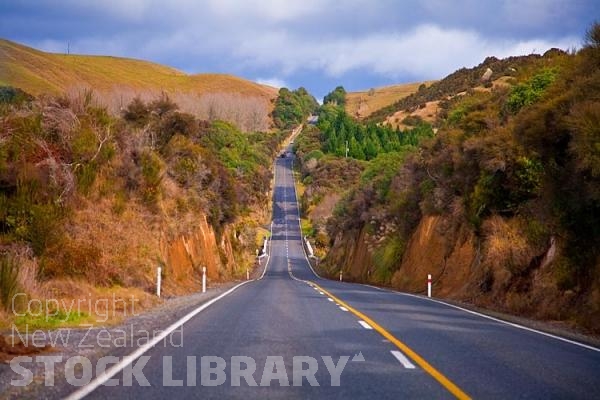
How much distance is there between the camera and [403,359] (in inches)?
412

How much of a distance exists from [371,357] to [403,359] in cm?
49

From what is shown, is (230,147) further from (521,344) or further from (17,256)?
(521,344)

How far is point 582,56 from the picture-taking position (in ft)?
65.5

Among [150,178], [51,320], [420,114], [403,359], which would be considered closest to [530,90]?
[150,178]

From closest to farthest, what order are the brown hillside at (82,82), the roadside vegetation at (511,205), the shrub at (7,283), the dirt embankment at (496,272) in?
the shrub at (7,283)
the roadside vegetation at (511,205)
the dirt embankment at (496,272)
the brown hillside at (82,82)

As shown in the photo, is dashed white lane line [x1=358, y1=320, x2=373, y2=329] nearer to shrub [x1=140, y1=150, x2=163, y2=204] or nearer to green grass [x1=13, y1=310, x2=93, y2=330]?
green grass [x1=13, y1=310, x2=93, y2=330]

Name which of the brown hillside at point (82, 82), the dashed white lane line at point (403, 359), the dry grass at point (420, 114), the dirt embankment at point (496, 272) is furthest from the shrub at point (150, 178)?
the dry grass at point (420, 114)

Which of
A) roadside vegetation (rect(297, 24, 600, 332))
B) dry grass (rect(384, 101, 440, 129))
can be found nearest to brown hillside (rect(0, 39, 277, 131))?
roadside vegetation (rect(297, 24, 600, 332))

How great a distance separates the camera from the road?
823 centimetres

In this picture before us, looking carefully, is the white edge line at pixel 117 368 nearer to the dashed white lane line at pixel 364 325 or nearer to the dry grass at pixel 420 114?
the dashed white lane line at pixel 364 325

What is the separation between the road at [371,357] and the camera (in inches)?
324

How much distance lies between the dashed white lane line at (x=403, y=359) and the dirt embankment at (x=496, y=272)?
7.28 meters

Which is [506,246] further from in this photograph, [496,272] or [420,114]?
[420,114]

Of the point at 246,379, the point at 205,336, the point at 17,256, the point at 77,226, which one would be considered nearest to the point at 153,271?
the point at 77,226
